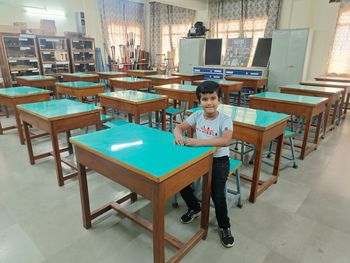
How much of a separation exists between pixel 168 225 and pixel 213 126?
86cm

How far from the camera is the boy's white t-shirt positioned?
1649mm

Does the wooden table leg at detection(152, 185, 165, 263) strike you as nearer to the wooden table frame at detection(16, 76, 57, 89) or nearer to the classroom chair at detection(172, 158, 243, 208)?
the classroom chair at detection(172, 158, 243, 208)

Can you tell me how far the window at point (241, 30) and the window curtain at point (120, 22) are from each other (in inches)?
130

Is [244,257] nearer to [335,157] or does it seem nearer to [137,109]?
[137,109]

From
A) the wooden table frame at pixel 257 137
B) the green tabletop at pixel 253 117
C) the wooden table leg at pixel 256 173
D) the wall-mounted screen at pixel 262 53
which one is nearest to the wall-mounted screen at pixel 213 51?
the wall-mounted screen at pixel 262 53

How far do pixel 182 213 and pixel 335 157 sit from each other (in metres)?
2.50

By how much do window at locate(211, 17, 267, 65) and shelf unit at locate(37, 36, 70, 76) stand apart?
16.0 feet


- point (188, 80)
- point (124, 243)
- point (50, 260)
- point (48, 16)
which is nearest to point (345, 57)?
point (188, 80)

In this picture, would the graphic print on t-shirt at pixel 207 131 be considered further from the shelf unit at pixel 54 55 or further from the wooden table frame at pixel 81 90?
the shelf unit at pixel 54 55

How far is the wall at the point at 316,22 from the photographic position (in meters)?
6.32

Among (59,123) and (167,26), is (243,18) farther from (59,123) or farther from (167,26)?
(59,123)

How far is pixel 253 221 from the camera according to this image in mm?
1958

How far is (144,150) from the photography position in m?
1.39

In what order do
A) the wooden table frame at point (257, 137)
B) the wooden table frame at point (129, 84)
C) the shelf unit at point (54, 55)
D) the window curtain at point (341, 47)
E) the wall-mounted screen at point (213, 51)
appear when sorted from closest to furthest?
1. the wooden table frame at point (257, 137)
2. the wooden table frame at point (129, 84)
3. the window curtain at point (341, 47)
4. the shelf unit at point (54, 55)
5. the wall-mounted screen at point (213, 51)
